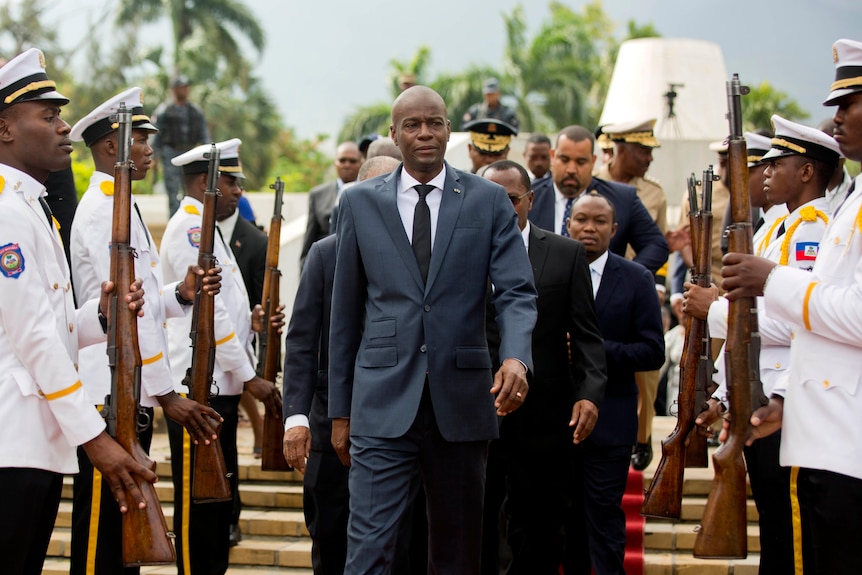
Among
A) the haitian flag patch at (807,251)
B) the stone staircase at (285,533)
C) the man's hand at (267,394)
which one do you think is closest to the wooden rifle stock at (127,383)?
the man's hand at (267,394)

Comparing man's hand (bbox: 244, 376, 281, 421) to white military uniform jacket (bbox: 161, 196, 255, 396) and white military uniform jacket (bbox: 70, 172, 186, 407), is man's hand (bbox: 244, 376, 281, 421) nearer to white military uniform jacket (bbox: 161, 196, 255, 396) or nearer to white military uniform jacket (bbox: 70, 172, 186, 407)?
white military uniform jacket (bbox: 161, 196, 255, 396)

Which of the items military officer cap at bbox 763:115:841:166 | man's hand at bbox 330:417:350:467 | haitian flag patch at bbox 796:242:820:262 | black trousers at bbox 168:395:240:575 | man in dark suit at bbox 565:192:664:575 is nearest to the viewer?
man's hand at bbox 330:417:350:467

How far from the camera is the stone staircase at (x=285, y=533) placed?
723 cm

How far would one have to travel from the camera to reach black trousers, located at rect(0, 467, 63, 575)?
164 inches

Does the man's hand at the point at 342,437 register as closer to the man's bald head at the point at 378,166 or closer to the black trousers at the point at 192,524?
the man's bald head at the point at 378,166

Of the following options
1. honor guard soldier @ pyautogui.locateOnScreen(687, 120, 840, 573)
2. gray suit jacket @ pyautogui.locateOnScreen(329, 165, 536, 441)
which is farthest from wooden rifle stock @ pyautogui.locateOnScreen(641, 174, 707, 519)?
gray suit jacket @ pyautogui.locateOnScreen(329, 165, 536, 441)

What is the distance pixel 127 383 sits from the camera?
4652mm

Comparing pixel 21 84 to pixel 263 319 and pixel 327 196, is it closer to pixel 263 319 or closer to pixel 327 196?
pixel 263 319

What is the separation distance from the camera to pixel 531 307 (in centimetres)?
466

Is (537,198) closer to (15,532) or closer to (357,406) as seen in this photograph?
(357,406)

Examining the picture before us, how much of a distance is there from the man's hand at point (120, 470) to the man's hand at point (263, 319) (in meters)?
2.54

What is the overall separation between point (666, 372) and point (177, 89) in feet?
26.5

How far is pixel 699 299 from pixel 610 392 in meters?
1.18

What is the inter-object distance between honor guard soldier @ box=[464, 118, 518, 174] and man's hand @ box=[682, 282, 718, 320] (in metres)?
3.62
